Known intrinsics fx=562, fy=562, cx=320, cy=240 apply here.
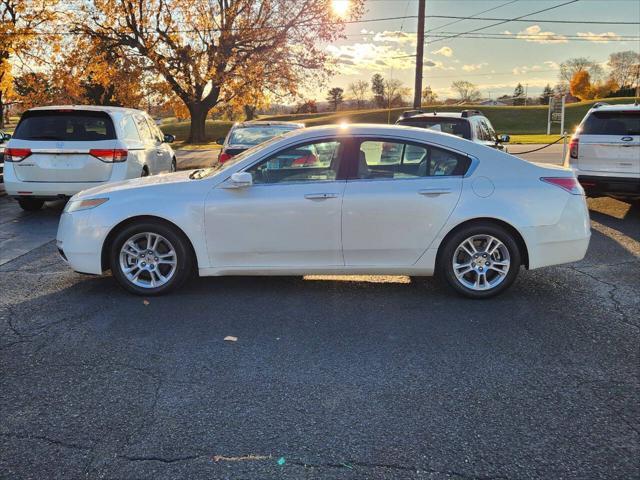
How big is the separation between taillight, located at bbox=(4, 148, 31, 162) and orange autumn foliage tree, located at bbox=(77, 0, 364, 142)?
18.8 meters

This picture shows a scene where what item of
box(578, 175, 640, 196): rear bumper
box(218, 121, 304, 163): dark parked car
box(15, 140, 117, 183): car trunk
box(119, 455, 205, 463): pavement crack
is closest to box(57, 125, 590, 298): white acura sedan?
box(119, 455, 205, 463): pavement crack

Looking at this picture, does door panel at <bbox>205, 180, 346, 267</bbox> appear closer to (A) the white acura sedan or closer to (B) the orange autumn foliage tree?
(A) the white acura sedan

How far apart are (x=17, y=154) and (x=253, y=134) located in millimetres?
4221

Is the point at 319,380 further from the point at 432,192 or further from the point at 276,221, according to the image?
the point at 432,192

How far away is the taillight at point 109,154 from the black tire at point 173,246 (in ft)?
14.0

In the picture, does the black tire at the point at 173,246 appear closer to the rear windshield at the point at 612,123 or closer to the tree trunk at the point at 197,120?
the rear windshield at the point at 612,123

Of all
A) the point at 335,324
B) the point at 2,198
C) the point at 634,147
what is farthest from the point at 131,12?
the point at 335,324

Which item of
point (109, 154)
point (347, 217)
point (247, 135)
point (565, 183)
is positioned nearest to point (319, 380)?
point (347, 217)

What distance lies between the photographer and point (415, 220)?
5086mm

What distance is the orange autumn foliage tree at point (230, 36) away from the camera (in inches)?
1037

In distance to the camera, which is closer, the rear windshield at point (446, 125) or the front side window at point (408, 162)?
the front side window at point (408, 162)

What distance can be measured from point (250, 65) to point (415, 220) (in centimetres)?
2358

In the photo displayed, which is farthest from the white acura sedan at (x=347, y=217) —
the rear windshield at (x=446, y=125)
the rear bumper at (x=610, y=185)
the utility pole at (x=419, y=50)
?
the utility pole at (x=419, y=50)

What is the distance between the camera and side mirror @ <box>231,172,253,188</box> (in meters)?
5.02
